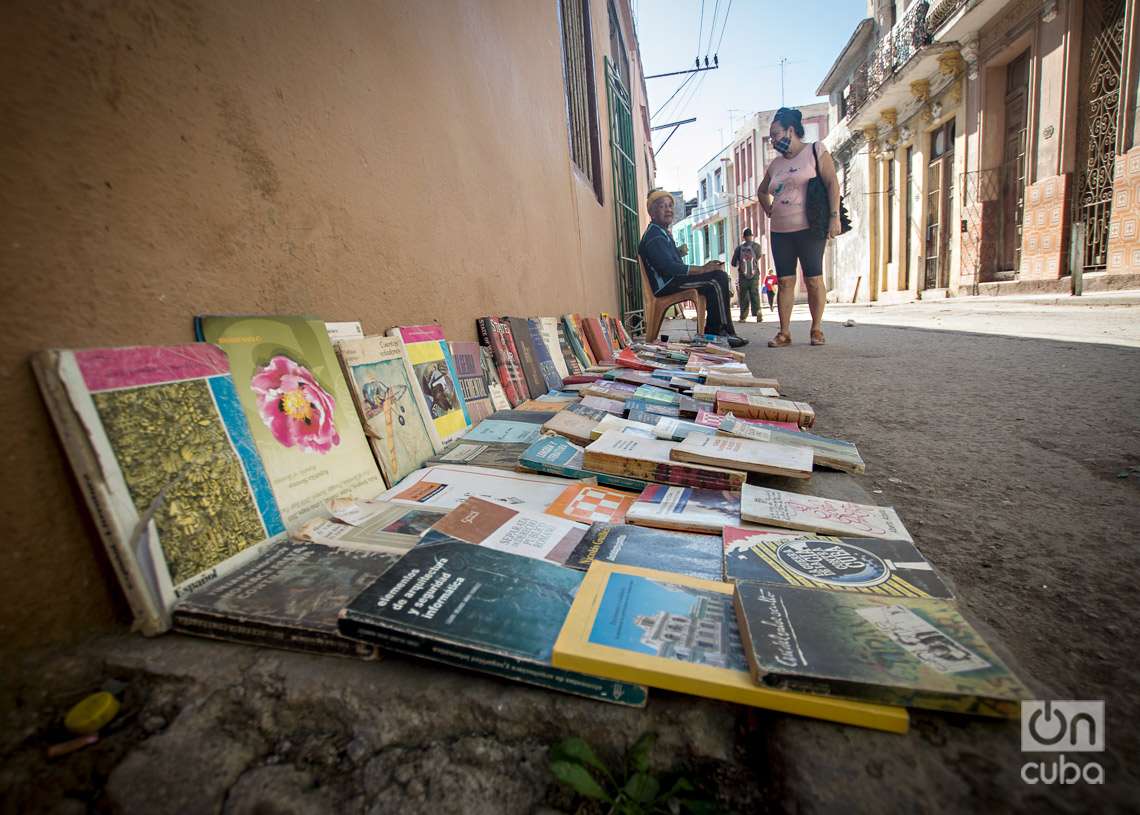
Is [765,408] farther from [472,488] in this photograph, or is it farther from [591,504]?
[472,488]

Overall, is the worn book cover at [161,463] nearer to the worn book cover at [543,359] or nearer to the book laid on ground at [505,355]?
the book laid on ground at [505,355]

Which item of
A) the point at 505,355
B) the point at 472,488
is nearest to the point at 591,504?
the point at 472,488

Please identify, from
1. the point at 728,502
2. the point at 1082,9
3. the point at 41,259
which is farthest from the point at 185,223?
the point at 1082,9

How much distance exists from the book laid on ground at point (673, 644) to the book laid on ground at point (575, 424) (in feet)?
2.60

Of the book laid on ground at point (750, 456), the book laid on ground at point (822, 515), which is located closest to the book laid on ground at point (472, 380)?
the book laid on ground at point (750, 456)

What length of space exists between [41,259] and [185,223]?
247 millimetres

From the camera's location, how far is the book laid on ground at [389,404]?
Result: 1.30m

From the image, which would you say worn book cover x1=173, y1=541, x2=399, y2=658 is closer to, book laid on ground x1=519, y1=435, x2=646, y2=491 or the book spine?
the book spine

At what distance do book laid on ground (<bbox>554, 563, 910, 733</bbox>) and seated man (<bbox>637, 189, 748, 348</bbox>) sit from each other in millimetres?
4267

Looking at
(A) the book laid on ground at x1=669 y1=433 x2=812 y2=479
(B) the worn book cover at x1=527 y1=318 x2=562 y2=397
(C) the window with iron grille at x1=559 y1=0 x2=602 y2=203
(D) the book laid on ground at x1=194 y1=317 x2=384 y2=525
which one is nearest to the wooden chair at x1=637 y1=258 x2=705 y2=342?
(C) the window with iron grille at x1=559 y1=0 x2=602 y2=203

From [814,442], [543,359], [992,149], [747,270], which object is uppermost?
[992,149]

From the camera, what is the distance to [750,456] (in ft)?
4.27

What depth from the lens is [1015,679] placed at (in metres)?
0.55

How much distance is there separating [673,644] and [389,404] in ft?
3.34
